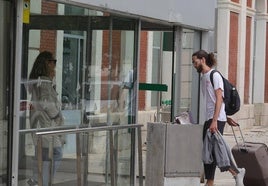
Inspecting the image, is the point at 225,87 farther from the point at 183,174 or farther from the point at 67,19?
the point at 67,19

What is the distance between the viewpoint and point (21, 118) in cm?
663

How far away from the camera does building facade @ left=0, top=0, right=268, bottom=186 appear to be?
6.36m

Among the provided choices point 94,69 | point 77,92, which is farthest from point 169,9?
point 77,92

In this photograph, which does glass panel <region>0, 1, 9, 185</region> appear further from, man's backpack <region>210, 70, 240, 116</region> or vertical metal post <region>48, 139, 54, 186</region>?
man's backpack <region>210, 70, 240, 116</region>

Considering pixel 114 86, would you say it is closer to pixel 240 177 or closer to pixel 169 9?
pixel 169 9

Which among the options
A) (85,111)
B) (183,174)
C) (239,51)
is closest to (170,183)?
(183,174)

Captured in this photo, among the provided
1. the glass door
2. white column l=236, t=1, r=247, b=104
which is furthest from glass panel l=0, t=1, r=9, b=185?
white column l=236, t=1, r=247, b=104

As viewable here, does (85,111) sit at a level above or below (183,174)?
above

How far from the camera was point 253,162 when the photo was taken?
963 cm

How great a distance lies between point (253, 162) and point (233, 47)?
13.8 meters

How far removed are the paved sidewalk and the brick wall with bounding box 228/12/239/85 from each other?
6.36ft

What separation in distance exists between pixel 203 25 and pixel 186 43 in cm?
38

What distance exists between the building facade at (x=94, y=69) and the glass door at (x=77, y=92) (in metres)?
0.01

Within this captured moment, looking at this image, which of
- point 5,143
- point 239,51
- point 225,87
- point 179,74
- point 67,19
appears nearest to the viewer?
point 5,143
